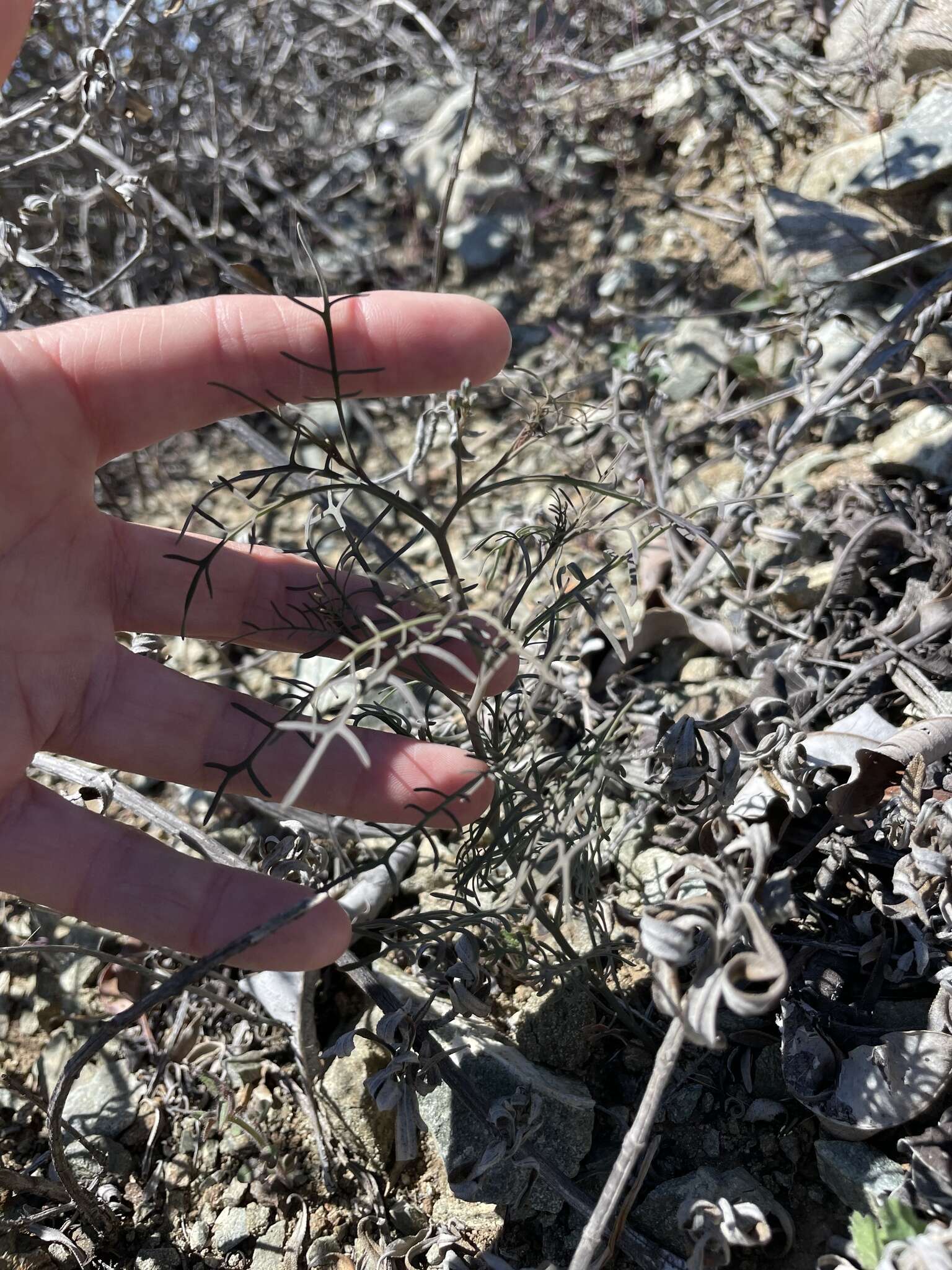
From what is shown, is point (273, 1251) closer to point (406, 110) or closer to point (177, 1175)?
point (177, 1175)

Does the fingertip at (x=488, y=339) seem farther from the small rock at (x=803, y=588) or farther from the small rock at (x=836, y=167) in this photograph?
the small rock at (x=836, y=167)

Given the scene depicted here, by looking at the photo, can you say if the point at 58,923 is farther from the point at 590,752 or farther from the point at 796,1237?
A: the point at 796,1237

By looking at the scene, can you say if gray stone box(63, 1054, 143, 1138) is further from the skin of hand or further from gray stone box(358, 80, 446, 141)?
gray stone box(358, 80, 446, 141)

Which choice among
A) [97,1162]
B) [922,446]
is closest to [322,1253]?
[97,1162]

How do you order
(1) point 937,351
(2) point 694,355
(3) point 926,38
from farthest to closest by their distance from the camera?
1. (2) point 694,355
2. (3) point 926,38
3. (1) point 937,351

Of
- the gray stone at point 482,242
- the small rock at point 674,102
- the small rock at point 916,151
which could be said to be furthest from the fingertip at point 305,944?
the small rock at point 674,102

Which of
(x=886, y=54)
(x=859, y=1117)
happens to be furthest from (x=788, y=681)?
(x=886, y=54)
